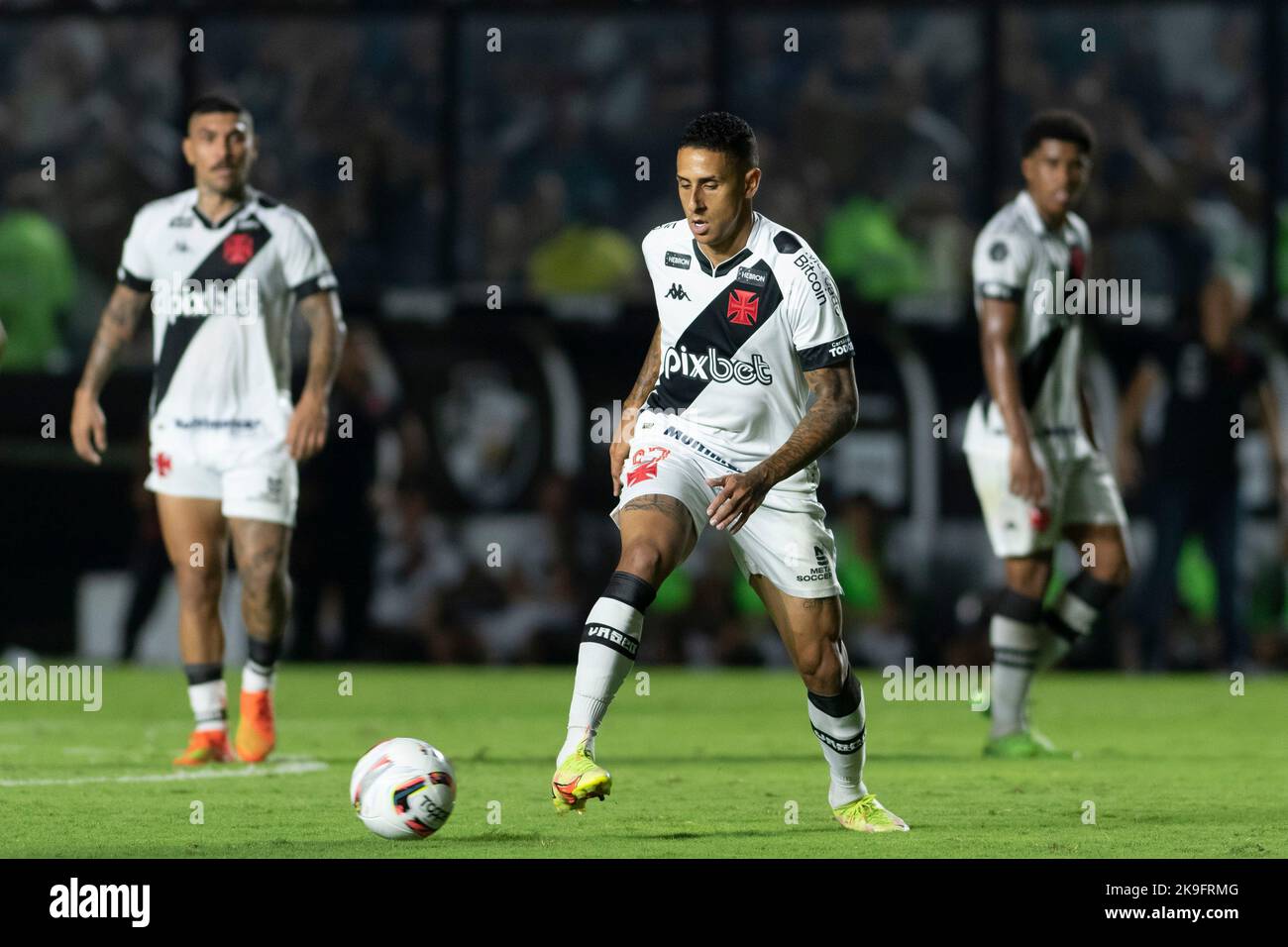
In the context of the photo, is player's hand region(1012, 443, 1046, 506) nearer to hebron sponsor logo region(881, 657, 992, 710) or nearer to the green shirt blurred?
hebron sponsor logo region(881, 657, 992, 710)

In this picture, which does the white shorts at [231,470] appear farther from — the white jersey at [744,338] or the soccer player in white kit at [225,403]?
the white jersey at [744,338]

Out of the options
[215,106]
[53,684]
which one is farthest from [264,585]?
[53,684]

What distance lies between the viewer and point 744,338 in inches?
272

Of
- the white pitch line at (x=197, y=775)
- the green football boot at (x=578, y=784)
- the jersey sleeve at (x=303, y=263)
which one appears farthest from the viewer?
the jersey sleeve at (x=303, y=263)

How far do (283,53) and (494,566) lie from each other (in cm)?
392

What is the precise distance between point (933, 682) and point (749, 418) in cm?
749

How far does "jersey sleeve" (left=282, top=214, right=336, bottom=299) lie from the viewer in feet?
30.1

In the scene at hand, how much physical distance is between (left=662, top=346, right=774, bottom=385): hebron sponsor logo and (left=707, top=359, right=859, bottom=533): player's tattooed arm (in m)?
0.14

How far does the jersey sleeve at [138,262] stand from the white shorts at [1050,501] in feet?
10.8

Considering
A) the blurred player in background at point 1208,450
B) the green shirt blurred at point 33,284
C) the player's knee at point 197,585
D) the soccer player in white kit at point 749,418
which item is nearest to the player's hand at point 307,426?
the player's knee at point 197,585

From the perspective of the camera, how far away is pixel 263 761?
8.96m

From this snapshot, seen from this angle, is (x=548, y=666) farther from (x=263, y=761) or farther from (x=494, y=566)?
(x=263, y=761)

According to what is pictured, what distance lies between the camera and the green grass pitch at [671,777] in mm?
6637
